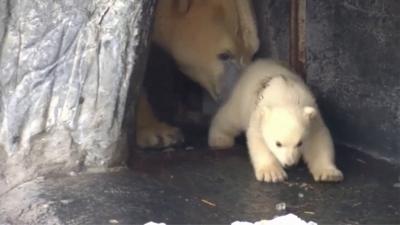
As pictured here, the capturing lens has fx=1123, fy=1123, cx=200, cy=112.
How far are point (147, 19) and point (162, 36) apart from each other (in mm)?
1067

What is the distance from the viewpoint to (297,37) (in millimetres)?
5387

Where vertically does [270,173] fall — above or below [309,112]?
below

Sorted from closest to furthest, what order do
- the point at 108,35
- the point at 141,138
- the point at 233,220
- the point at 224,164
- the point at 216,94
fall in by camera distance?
the point at 233,220
the point at 108,35
the point at 224,164
the point at 141,138
the point at 216,94

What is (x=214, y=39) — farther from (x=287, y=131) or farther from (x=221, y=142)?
(x=287, y=131)

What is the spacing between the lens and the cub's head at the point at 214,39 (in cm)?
544

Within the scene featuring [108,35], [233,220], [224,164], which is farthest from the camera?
[224,164]

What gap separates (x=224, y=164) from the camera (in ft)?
15.7

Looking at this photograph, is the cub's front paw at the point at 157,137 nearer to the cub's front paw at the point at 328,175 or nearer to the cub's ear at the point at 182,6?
the cub's ear at the point at 182,6

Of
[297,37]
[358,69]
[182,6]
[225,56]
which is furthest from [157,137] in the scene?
[358,69]

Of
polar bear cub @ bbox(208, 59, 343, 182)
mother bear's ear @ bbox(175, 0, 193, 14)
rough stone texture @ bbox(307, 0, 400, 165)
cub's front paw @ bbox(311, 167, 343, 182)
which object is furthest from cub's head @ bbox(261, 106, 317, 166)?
mother bear's ear @ bbox(175, 0, 193, 14)

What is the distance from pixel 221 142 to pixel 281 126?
0.72m

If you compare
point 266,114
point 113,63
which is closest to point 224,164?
point 266,114

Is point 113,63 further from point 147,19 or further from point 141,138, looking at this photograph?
point 141,138

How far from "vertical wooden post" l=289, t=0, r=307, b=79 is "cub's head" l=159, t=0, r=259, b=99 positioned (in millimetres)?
195
